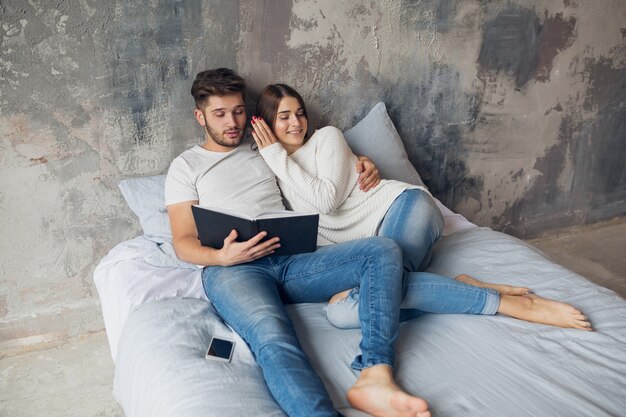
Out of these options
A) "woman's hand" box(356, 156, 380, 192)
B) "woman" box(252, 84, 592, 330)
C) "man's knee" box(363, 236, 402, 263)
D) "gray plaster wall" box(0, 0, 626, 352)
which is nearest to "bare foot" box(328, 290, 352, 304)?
"woman" box(252, 84, 592, 330)

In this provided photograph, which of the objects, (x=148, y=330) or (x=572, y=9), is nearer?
(x=148, y=330)

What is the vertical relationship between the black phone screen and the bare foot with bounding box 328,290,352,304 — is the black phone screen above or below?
below

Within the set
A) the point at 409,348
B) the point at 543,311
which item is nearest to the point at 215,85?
the point at 409,348

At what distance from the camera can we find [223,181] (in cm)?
205

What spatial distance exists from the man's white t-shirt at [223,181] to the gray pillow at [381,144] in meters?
0.49

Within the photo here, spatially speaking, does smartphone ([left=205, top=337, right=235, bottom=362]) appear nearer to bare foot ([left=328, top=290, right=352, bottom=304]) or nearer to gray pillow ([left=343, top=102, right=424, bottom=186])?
bare foot ([left=328, top=290, right=352, bottom=304])

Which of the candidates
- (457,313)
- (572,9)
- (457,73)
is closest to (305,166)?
(457,313)

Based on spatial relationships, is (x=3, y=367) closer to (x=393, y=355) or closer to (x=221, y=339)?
(x=221, y=339)

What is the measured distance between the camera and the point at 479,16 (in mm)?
2572

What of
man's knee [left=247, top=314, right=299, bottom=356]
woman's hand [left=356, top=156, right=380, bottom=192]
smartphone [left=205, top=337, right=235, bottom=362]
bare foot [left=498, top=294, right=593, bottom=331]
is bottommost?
smartphone [left=205, top=337, right=235, bottom=362]

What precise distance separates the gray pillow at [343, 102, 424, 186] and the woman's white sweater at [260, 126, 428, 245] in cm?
26

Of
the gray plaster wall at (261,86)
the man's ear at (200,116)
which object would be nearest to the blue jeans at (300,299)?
the man's ear at (200,116)

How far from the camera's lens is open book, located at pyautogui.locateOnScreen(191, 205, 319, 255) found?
1692 mm

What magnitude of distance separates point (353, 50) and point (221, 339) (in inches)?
55.0
